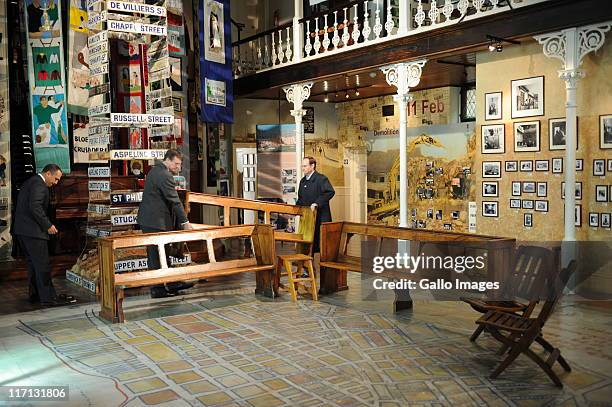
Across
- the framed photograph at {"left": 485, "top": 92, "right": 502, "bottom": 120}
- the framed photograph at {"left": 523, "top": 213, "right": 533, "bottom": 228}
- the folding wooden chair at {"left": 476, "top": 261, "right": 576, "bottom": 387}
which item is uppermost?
the framed photograph at {"left": 485, "top": 92, "right": 502, "bottom": 120}

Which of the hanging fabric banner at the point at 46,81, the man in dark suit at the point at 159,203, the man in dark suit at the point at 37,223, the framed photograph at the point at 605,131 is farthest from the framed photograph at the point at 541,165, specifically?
the hanging fabric banner at the point at 46,81

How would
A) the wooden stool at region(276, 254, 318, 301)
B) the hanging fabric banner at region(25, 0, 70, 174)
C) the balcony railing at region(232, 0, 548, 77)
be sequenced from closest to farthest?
the wooden stool at region(276, 254, 318, 301) < the balcony railing at region(232, 0, 548, 77) < the hanging fabric banner at region(25, 0, 70, 174)

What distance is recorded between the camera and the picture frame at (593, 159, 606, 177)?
334 inches

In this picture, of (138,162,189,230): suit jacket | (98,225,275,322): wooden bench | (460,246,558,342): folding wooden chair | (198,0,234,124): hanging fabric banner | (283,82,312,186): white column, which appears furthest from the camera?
(283,82,312,186): white column

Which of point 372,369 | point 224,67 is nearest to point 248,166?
point 224,67

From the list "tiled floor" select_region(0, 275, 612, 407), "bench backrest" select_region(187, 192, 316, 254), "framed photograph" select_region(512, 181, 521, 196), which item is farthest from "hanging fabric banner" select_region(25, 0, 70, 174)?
"framed photograph" select_region(512, 181, 521, 196)

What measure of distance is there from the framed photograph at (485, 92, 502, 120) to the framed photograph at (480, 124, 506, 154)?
0.51 ft

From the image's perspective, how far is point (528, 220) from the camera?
947 cm

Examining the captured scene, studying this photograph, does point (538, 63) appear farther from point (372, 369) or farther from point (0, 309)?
point (0, 309)

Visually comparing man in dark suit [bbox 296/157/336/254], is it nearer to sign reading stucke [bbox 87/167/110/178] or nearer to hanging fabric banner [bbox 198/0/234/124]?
sign reading stucke [bbox 87/167/110/178]

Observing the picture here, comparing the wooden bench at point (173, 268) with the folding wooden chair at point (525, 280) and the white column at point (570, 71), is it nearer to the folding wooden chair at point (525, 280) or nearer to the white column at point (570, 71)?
the folding wooden chair at point (525, 280)

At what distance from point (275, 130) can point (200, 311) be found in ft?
22.9

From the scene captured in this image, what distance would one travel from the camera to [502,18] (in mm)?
8656

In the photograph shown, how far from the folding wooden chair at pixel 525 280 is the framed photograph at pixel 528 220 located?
370 centimetres
